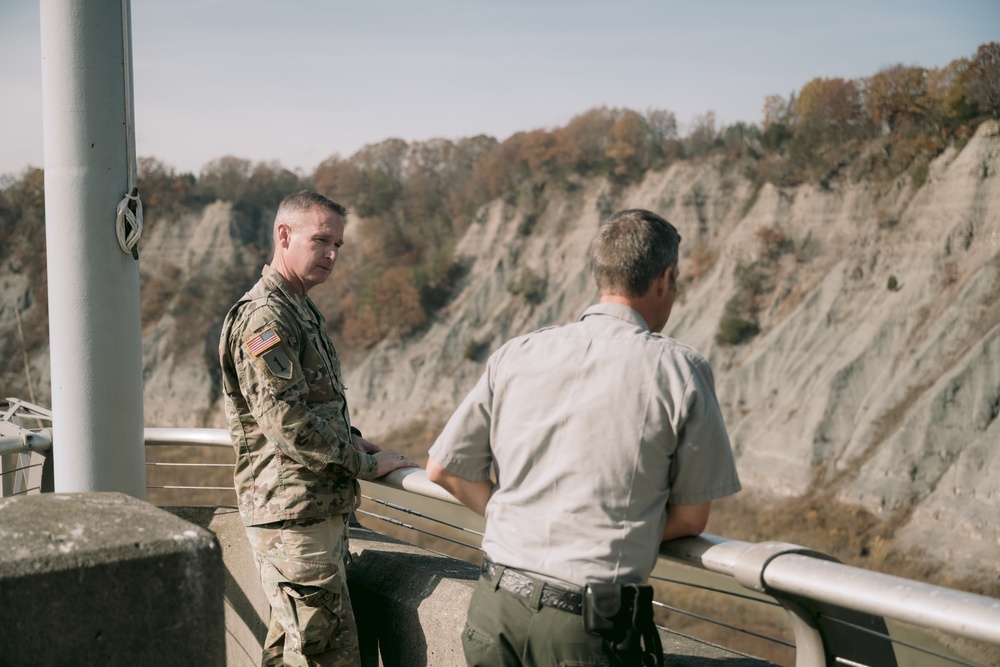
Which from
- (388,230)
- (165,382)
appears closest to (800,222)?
(388,230)

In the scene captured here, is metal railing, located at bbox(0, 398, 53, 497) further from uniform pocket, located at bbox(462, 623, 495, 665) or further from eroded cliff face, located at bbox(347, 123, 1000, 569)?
eroded cliff face, located at bbox(347, 123, 1000, 569)

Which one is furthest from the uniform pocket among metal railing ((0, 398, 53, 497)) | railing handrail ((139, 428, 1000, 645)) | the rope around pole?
metal railing ((0, 398, 53, 497))

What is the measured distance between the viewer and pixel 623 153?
38594 millimetres

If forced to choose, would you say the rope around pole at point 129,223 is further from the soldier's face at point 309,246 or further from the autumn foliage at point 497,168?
the autumn foliage at point 497,168

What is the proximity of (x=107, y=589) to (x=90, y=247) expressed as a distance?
87.7 inches

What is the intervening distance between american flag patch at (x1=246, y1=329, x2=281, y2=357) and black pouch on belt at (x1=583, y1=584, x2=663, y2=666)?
4.60ft

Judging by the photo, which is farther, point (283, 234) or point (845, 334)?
point (845, 334)

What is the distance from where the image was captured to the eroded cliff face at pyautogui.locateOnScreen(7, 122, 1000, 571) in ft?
72.6

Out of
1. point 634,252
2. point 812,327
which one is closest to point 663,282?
point 634,252

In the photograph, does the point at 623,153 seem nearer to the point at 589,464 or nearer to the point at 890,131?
the point at 890,131

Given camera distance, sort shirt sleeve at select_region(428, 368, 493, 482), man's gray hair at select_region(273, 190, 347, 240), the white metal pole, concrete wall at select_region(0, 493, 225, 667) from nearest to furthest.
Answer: concrete wall at select_region(0, 493, 225, 667)
shirt sleeve at select_region(428, 368, 493, 482)
man's gray hair at select_region(273, 190, 347, 240)
the white metal pole

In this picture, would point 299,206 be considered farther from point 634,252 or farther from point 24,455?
point 24,455

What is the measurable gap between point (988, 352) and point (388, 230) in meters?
28.0

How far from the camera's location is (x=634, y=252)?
7.79 feet
